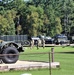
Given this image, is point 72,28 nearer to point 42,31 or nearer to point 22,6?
point 42,31

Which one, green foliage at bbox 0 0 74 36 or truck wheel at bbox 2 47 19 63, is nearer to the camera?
truck wheel at bbox 2 47 19 63

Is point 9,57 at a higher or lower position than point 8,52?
lower

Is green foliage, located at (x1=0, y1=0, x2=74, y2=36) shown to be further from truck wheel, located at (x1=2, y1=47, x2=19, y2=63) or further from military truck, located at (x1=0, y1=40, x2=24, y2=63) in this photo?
truck wheel, located at (x1=2, y1=47, x2=19, y2=63)

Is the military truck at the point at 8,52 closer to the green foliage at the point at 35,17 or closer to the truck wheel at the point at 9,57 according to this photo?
the truck wheel at the point at 9,57

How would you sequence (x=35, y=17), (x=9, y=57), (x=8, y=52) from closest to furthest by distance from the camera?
1. (x=9, y=57)
2. (x=8, y=52)
3. (x=35, y=17)

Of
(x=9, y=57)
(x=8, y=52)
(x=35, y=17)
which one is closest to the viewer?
(x=9, y=57)

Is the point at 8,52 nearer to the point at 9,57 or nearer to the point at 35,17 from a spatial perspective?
the point at 9,57

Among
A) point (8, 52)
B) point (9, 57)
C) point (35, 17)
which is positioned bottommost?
point (9, 57)

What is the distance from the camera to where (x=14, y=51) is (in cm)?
1842

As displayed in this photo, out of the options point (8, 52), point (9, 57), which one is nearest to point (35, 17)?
point (8, 52)

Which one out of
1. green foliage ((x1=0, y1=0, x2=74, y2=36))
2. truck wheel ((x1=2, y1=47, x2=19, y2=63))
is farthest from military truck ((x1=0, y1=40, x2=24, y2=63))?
green foliage ((x1=0, y1=0, x2=74, y2=36))

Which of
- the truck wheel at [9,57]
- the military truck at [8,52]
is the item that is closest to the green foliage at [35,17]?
the military truck at [8,52]

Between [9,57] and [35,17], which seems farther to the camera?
[35,17]

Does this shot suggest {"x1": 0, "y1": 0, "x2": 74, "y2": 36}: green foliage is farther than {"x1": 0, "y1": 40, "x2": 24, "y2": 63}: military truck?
Yes
